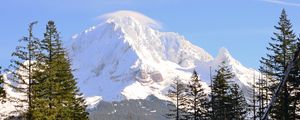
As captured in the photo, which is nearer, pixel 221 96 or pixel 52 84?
pixel 52 84

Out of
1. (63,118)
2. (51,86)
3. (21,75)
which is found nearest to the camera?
(21,75)

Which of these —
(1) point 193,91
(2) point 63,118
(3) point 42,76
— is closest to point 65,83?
(2) point 63,118

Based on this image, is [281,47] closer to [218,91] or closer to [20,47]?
[218,91]

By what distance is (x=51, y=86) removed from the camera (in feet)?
132

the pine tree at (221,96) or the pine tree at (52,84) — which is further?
the pine tree at (221,96)

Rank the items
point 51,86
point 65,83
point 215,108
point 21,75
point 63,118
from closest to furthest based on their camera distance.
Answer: point 21,75 → point 51,86 → point 63,118 → point 65,83 → point 215,108

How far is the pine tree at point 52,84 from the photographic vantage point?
38.4 m

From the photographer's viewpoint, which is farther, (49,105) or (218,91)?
(218,91)

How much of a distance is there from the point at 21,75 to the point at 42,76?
2306 millimetres

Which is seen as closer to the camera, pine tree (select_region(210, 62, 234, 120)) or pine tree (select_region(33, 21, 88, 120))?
pine tree (select_region(33, 21, 88, 120))

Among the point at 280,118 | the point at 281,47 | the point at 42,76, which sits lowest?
the point at 280,118

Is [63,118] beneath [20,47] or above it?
beneath

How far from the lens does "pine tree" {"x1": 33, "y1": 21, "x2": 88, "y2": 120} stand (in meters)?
38.4

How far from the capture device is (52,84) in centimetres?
4016
